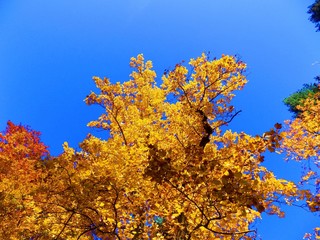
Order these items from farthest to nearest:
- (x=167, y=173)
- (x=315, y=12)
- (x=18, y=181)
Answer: (x=315, y=12) < (x=18, y=181) < (x=167, y=173)

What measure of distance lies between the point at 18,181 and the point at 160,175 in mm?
12576

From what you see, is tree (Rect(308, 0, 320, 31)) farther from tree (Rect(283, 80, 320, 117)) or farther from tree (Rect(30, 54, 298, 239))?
tree (Rect(30, 54, 298, 239))

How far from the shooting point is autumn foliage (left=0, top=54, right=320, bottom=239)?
517 cm

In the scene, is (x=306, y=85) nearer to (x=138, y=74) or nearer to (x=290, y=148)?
(x=290, y=148)

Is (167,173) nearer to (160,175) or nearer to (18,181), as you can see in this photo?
(160,175)

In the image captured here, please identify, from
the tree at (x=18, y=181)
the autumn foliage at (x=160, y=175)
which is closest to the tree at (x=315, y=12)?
the autumn foliage at (x=160, y=175)

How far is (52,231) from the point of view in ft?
30.1

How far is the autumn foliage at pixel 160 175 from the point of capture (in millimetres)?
5168

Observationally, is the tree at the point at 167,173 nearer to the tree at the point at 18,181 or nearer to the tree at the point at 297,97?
the tree at the point at 18,181

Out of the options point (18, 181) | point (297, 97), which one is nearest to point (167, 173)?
point (18, 181)

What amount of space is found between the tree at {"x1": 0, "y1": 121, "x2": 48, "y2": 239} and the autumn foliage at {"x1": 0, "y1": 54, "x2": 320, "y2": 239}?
0.06 meters

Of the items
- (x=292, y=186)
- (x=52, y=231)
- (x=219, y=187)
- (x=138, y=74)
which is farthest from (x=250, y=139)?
(x=138, y=74)

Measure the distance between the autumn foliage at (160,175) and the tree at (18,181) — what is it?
2.5 inches

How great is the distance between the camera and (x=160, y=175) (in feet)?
14.8
